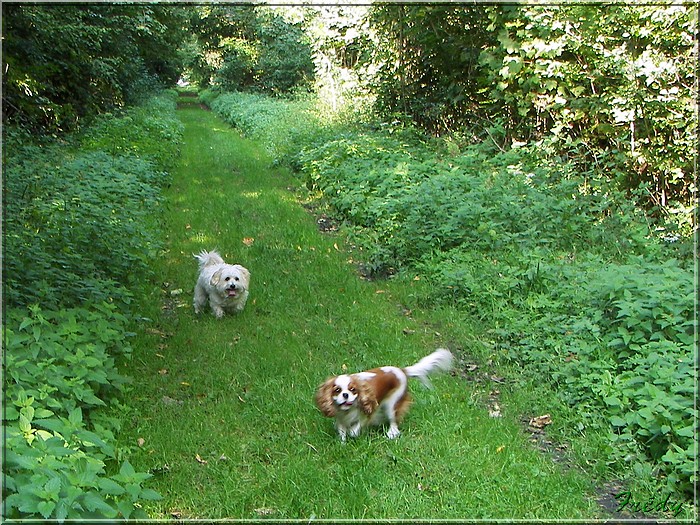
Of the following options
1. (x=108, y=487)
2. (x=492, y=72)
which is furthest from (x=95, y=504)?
(x=492, y=72)

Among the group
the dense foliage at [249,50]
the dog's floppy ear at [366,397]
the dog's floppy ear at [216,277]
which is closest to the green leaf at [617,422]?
the dog's floppy ear at [366,397]

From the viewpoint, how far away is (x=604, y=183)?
8414 mm

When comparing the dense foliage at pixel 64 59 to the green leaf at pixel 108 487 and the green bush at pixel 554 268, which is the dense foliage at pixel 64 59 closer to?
the green bush at pixel 554 268

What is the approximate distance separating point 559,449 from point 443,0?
1060 centimetres

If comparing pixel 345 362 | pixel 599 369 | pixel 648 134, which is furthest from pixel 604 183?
pixel 345 362

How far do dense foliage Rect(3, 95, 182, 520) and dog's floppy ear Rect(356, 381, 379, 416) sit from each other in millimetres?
1389

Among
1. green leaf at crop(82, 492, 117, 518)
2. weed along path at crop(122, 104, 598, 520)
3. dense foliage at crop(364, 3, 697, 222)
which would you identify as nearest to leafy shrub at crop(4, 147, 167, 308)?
weed along path at crop(122, 104, 598, 520)

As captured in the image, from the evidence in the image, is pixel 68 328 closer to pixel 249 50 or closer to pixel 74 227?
pixel 74 227

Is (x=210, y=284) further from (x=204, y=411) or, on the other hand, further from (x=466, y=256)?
(x=466, y=256)

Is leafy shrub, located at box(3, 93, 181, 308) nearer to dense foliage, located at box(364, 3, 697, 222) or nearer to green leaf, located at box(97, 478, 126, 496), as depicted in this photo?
green leaf, located at box(97, 478, 126, 496)

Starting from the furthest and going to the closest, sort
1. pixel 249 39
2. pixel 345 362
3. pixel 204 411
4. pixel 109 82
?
pixel 249 39, pixel 109 82, pixel 345 362, pixel 204 411

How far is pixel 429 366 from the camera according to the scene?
4.53 m

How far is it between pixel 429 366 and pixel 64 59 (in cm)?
1414

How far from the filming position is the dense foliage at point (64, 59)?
36.1ft
